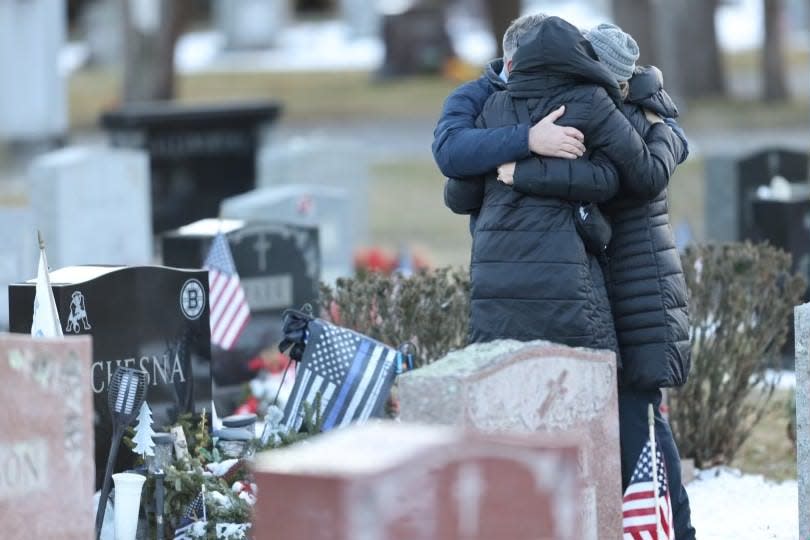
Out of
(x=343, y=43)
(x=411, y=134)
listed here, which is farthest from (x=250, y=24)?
(x=411, y=134)

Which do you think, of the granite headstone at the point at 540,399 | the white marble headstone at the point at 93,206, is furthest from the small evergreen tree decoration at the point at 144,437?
the white marble headstone at the point at 93,206

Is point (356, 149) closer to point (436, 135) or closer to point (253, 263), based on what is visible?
point (253, 263)

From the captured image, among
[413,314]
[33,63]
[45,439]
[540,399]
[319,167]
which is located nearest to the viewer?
[45,439]

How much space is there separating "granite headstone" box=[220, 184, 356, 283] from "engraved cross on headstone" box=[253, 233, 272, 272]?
1.65m

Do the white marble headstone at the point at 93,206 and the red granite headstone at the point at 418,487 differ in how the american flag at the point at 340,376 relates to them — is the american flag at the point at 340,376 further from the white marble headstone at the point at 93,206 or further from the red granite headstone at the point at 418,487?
the white marble headstone at the point at 93,206

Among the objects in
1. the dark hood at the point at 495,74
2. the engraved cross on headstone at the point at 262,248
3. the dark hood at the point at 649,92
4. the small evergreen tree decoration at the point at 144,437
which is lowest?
the small evergreen tree decoration at the point at 144,437

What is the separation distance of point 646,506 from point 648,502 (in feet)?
0.05

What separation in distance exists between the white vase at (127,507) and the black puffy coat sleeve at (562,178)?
63.0 inches

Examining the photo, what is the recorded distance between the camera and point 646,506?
562 centimetres

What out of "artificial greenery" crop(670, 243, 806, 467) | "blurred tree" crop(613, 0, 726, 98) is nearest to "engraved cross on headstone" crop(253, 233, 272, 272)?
"artificial greenery" crop(670, 243, 806, 467)

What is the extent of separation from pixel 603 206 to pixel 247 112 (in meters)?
10.4

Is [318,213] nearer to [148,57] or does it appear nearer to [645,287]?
[645,287]

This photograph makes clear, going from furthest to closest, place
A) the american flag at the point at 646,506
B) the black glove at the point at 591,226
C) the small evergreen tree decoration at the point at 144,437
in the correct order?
the small evergreen tree decoration at the point at 144,437, the american flag at the point at 646,506, the black glove at the point at 591,226

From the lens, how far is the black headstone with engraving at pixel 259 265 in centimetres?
925
